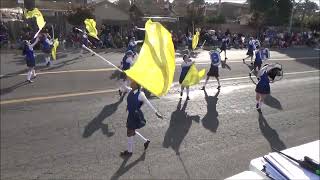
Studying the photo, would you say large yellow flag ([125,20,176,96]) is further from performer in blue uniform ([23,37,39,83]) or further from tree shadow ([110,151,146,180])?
performer in blue uniform ([23,37,39,83])

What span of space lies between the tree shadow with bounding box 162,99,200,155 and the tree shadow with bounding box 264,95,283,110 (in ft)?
11.3

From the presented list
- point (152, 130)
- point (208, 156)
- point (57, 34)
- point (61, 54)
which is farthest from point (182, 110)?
point (57, 34)

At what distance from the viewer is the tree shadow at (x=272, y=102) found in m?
14.4

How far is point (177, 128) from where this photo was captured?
36.9 feet

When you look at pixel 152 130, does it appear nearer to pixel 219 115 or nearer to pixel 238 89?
pixel 219 115

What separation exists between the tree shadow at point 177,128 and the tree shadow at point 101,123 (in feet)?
5.28

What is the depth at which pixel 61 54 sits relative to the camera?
79.6 feet

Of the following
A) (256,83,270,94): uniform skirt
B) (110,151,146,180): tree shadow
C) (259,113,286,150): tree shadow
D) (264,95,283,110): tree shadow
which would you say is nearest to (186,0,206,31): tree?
(264,95,283,110): tree shadow

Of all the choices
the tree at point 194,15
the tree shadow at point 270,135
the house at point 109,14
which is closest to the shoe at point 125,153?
the tree shadow at point 270,135

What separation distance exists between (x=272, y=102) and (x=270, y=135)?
402cm

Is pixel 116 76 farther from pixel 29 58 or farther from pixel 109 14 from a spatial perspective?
pixel 109 14

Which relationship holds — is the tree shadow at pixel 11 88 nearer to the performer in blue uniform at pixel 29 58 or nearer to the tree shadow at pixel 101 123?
the performer in blue uniform at pixel 29 58

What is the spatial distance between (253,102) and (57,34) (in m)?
20.9

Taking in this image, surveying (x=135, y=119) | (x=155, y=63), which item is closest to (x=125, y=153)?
(x=135, y=119)
